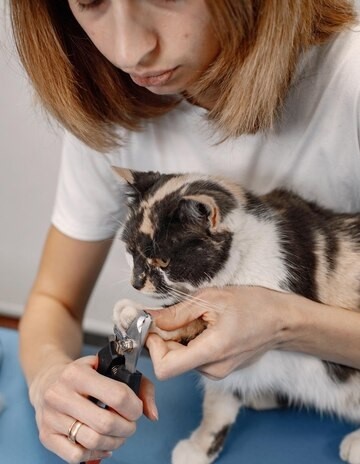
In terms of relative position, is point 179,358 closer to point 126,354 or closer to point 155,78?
point 126,354

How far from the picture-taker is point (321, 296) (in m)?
0.81

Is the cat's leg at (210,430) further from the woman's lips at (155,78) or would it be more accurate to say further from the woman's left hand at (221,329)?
the woman's lips at (155,78)

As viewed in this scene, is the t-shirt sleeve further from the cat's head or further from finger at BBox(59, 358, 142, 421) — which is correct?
finger at BBox(59, 358, 142, 421)

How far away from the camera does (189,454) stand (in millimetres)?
826

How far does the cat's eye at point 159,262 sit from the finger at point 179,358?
0.11 meters

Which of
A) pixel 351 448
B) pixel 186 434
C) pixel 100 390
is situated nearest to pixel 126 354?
pixel 100 390

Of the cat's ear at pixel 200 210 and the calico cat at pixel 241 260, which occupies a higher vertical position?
the cat's ear at pixel 200 210

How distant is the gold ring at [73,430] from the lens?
27.6 inches

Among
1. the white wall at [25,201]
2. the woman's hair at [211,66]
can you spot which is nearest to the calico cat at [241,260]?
the woman's hair at [211,66]

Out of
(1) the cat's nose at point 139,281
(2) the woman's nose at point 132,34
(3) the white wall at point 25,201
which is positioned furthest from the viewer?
(3) the white wall at point 25,201

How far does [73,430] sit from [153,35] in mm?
467

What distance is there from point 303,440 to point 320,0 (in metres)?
Result: 0.61

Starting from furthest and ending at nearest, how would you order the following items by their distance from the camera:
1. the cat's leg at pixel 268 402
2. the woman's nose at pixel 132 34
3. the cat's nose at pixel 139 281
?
the cat's leg at pixel 268 402 < the cat's nose at pixel 139 281 < the woman's nose at pixel 132 34

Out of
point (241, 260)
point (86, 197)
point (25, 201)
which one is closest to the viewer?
point (241, 260)
